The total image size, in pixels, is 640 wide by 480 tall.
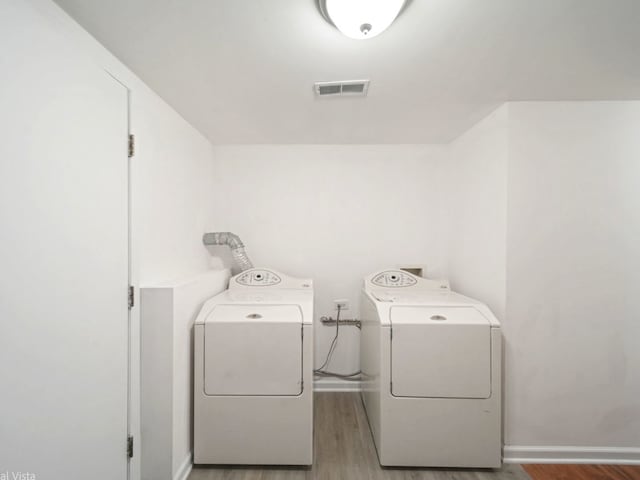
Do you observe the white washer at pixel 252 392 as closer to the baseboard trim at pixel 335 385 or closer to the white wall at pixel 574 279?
the baseboard trim at pixel 335 385

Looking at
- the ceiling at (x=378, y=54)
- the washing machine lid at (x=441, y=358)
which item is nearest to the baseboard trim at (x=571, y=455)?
the washing machine lid at (x=441, y=358)

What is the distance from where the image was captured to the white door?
0.81 metres

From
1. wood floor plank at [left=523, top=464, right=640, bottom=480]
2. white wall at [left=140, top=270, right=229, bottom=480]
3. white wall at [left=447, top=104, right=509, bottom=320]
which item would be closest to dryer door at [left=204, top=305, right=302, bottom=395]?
white wall at [left=140, top=270, right=229, bottom=480]

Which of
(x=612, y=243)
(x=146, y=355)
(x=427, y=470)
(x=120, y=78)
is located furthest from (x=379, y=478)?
(x=120, y=78)

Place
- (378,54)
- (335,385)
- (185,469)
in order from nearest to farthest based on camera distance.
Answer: (378,54) → (185,469) → (335,385)

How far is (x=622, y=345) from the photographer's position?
1603 mm

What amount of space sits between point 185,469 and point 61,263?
4.37 feet

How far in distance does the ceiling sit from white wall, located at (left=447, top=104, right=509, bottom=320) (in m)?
0.25

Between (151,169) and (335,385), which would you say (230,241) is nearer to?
(151,169)

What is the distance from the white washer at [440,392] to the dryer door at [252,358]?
53 cm

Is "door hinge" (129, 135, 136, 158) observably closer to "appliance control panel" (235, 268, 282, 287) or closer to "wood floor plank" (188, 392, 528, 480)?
"appliance control panel" (235, 268, 282, 287)

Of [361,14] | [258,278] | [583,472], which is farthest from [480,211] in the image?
[258,278]

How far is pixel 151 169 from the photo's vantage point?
1482 millimetres

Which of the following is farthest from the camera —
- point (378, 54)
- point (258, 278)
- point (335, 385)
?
point (335, 385)
